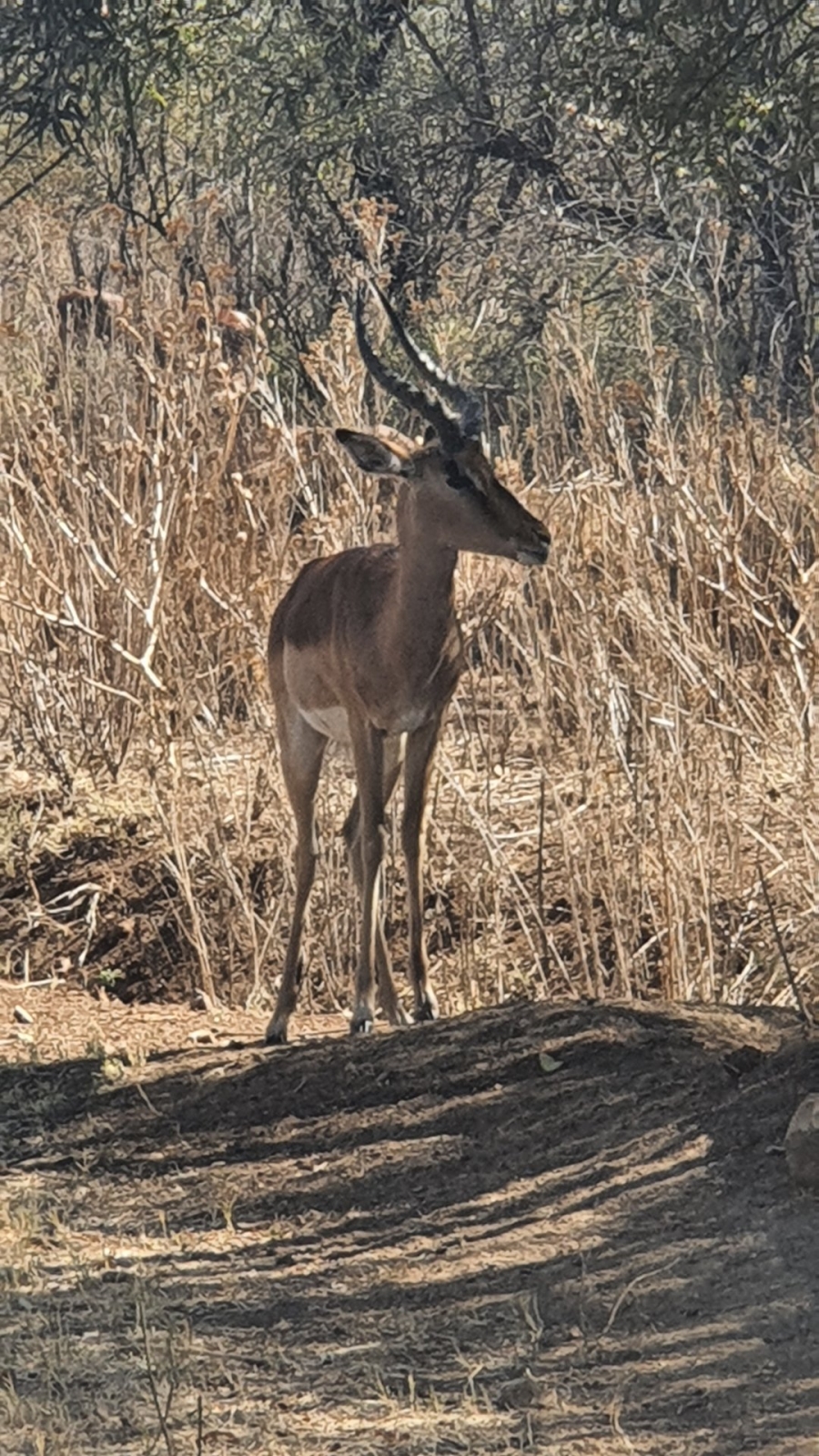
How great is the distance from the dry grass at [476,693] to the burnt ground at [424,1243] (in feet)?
3.07

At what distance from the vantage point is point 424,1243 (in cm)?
529

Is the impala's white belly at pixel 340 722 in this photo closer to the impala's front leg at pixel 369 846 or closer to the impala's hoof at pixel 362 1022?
the impala's front leg at pixel 369 846

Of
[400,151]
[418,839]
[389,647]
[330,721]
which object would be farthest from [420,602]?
[400,151]

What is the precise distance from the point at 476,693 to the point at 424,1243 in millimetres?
3138

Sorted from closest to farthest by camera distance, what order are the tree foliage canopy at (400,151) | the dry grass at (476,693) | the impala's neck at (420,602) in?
the impala's neck at (420,602) → the dry grass at (476,693) → the tree foliage canopy at (400,151)

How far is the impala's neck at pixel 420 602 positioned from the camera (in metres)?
7.15

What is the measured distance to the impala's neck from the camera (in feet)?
23.5

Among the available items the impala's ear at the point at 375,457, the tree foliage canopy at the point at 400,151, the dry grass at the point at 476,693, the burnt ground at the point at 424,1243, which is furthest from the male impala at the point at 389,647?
the tree foliage canopy at the point at 400,151

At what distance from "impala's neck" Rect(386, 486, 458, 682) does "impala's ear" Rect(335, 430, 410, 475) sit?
101mm

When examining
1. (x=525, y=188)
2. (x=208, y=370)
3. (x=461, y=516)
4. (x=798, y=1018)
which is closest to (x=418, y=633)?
(x=461, y=516)

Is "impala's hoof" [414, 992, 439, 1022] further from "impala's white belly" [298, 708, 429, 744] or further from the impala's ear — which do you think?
the impala's ear

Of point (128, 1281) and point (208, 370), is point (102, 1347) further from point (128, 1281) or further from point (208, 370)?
point (208, 370)

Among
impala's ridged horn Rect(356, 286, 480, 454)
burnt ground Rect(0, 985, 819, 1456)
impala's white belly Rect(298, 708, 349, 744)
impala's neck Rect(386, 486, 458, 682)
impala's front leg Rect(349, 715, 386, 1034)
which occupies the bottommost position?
burnt ground Rect(0, 985, 819, 1456)

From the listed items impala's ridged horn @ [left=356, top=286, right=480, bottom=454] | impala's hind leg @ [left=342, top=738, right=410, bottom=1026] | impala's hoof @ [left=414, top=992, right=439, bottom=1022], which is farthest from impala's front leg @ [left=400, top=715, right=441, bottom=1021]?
impala's ridged horn @ [left=356, top=286, right=480, bottom=454]
